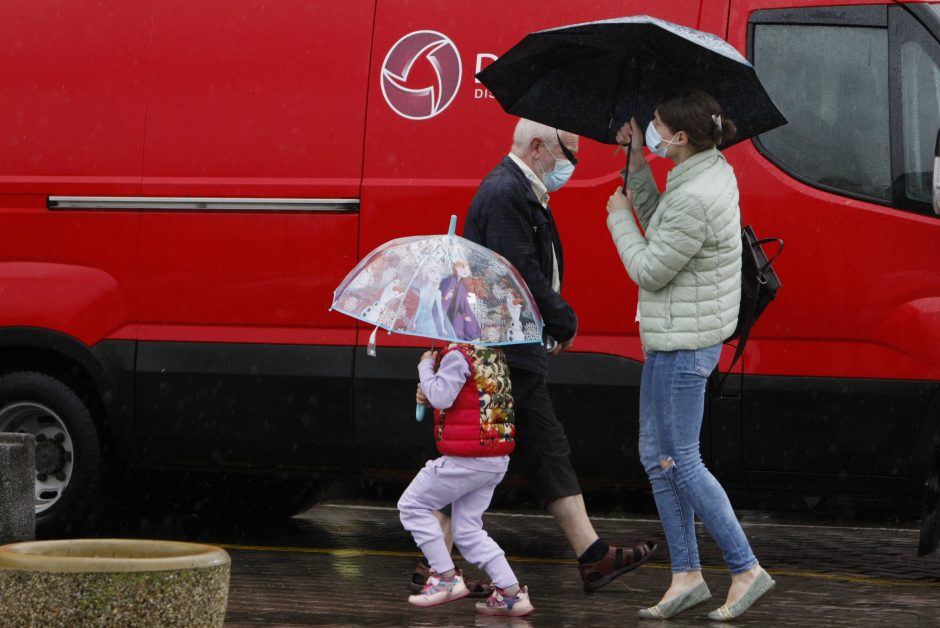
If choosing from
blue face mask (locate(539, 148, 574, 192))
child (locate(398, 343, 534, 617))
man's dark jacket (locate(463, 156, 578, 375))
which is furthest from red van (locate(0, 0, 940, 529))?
child (locate(398, 343, 534, 617))

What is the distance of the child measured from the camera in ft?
18.8

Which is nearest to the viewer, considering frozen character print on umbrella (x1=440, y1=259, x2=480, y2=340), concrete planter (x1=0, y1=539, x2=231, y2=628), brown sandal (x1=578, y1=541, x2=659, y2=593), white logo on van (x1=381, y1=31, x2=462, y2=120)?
concrete planter (x1=0, y1=539, x2=231, y2=628)

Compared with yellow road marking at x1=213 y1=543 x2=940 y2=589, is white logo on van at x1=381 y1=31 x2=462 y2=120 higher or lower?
higher

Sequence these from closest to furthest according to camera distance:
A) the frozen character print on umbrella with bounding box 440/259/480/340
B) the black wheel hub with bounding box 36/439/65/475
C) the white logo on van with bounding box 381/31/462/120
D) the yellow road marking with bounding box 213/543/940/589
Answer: the frozen character print on umbrella with bounding box 440/259/480/340 < the yellow road marking with bounding box 213/543/940/589 < the white logo on van with bounding box 381/31/462/120 < the black wheel hub with bounding box 36/439/65/475

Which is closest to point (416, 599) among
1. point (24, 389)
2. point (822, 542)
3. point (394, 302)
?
point (394, 302)

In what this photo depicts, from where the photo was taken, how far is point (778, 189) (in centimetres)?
680

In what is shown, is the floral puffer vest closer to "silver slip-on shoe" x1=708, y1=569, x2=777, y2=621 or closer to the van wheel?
"silver slip-on shoe" x1=708, y1=569, x2=777, y2=621

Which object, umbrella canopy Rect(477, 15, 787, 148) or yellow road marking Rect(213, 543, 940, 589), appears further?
yellow road marking Rect(213, 543, 940, 589)

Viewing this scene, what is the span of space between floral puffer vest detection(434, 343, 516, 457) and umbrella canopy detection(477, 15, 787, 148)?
0.97 m

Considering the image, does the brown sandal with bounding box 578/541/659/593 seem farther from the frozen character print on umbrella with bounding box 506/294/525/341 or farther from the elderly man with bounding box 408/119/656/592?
the frozen character print on umbrella with bounding box 506/294/525/341

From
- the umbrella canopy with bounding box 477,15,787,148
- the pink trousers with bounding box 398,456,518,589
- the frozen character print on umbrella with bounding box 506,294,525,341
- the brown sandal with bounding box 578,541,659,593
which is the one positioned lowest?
the brown sandal with bounding box 578,541,659,593

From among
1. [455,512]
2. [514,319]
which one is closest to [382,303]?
[514,319]

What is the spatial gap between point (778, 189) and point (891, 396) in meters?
0.95

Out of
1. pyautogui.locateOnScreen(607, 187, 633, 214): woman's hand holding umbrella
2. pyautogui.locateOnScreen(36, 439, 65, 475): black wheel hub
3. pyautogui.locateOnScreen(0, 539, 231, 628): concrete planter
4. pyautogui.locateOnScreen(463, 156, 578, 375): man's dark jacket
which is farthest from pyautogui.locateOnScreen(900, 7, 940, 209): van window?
pyautogui.locateOnScreen(36, 439, 65, 475): black wheel hub
